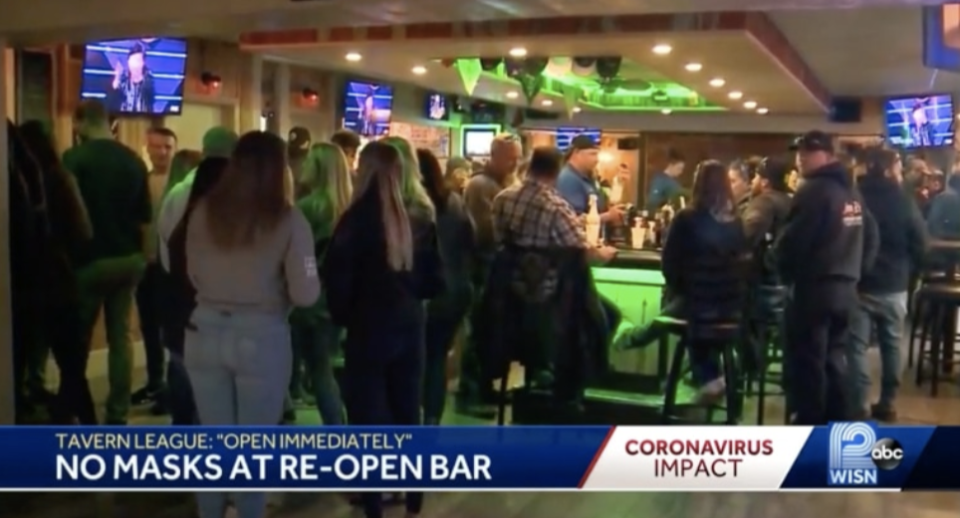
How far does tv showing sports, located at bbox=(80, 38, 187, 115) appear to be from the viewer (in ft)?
12.6

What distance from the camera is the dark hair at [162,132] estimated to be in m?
3.75

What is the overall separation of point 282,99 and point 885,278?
7.03ft

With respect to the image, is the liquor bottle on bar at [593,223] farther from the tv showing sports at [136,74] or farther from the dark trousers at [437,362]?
the tv showing sports at [136,74]

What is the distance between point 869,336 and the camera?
344 centimetres

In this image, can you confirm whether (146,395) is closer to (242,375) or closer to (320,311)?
(242,375)

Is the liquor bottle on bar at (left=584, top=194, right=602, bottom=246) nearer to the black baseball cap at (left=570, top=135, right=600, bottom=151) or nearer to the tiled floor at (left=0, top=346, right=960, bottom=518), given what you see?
the black baseball cap at (left=570, top=135, right=600, bottom=151)

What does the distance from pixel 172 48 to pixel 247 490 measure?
1688mm

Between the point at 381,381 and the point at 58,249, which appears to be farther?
the point at 58,249

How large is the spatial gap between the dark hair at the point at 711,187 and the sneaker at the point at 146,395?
199 cm

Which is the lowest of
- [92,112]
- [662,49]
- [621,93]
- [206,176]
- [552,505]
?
[552,505]

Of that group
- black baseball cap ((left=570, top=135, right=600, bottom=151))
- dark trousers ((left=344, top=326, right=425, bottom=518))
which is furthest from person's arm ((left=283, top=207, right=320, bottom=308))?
black baseball cap ((left=570, top=135, right=600, bottom=151))

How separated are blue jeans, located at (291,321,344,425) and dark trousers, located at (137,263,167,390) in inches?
21.9

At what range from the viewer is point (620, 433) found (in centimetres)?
326

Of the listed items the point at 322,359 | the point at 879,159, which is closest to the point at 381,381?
the point at 322,359
